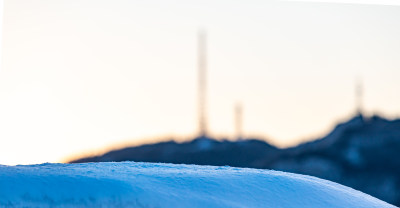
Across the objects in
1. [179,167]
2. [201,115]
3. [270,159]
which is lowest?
[179,167]

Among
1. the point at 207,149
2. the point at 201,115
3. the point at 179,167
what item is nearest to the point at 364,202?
the point at 179,167

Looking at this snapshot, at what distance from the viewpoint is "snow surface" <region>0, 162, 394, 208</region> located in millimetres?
1782

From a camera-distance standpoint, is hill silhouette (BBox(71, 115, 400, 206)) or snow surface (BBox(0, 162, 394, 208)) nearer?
snow surface (BBox(0, 162, 394, 208))

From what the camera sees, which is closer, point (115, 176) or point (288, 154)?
point (115, 176)

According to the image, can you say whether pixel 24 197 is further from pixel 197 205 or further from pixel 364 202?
pixel 364 202

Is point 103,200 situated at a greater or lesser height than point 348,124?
lesser

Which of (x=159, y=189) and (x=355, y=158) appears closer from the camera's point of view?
(x=159, y=189)

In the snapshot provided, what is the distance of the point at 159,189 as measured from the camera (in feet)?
6.37

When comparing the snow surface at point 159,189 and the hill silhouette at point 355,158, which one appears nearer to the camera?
the snow surface at point 159,189

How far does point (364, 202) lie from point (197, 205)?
79 centimetres

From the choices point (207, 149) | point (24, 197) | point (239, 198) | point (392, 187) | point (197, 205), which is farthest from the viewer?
point (207, 149)

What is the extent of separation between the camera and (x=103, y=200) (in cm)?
179

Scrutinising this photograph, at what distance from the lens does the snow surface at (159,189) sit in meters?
1.78

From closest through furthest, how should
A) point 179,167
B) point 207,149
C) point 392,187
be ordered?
1. point 179,167
2. point 392,187
3. point 207,149
